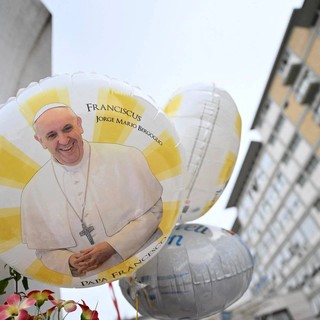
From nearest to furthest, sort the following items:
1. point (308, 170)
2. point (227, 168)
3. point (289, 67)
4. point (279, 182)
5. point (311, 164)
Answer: point (227, 168), point (289, 67), point (311, 164), point (308, 170), point (279, 182)

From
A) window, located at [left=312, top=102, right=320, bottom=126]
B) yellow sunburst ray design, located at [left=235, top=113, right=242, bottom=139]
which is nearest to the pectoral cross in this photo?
yellow sunburst ray design, located at [left=235, top=113, right=242, bottom=139]

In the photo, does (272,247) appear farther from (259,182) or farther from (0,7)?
(0,7)

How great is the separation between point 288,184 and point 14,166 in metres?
22.8

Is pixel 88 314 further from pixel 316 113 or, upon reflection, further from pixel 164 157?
pixel 316 113

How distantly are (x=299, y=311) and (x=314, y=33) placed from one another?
41.9ft

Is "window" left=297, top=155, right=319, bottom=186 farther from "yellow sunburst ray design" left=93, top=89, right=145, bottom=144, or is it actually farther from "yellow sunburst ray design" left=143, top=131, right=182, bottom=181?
"yellow sunburst ray design" left=93, top=89, right=145, bottom=144

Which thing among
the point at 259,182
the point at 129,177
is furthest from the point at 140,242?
the point at 259,182

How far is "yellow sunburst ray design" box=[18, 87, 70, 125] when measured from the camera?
205 centimetres

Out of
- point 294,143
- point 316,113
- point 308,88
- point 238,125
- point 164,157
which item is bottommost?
point 164,157

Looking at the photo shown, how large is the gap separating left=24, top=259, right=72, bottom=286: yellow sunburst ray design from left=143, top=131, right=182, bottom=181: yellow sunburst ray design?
0.78m

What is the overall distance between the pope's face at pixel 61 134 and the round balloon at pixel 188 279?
4.10 ft

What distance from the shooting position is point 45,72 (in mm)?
5227

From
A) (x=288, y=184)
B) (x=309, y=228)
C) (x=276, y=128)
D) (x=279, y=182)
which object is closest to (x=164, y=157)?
(x=309, y=228)

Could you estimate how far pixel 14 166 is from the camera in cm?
201
